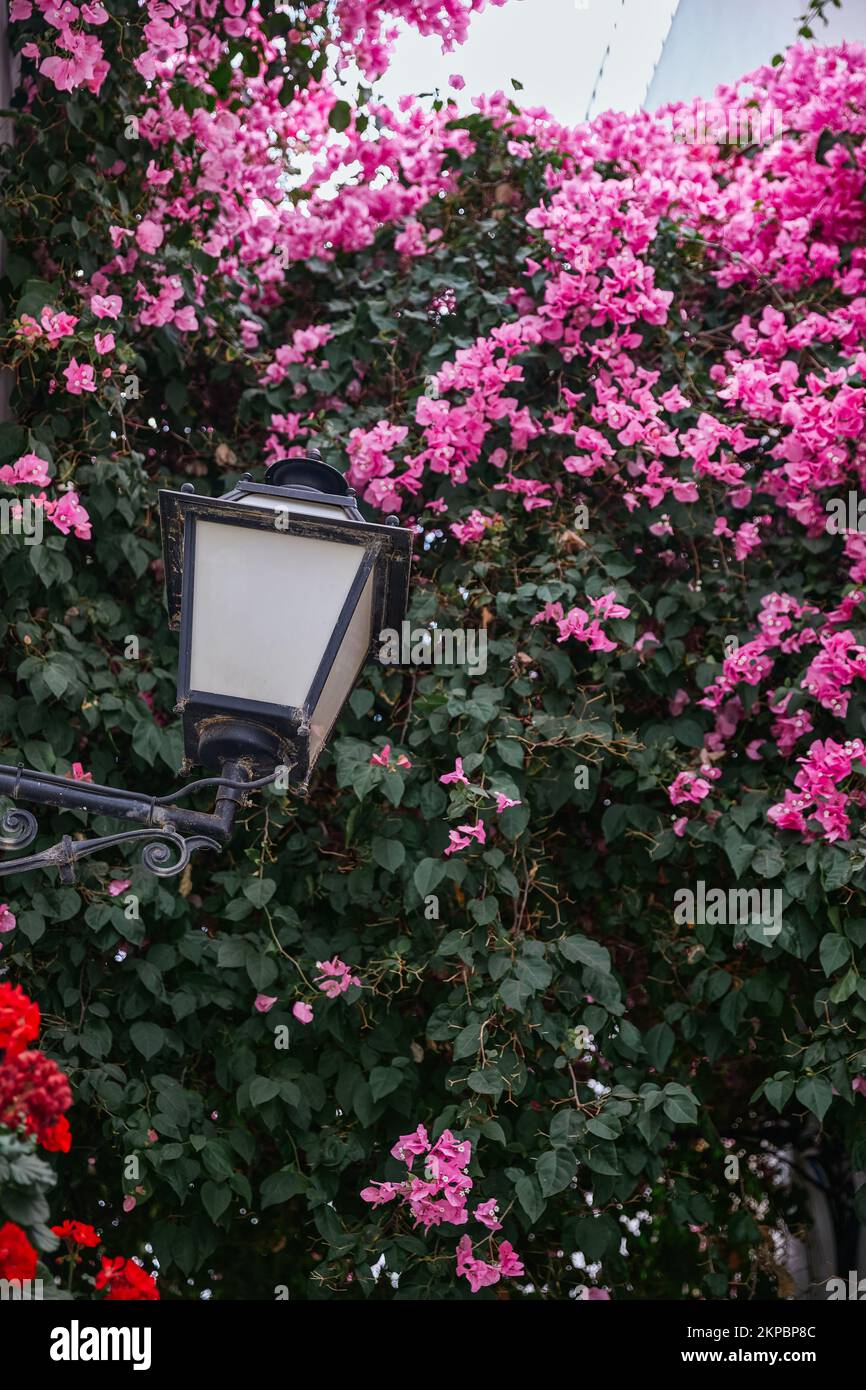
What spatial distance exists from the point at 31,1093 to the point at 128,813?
0.37 metres

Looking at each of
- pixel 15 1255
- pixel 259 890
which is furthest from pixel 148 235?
pixel 15 1255

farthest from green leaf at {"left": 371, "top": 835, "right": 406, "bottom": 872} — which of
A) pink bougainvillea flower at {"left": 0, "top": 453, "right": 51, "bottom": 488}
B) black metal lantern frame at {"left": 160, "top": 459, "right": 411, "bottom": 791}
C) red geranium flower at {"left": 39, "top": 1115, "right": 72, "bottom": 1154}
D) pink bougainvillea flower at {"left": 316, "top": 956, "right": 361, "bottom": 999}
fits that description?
red geranium flower at {"left": 39, "top": 1115, "right": 72, "bottom": 1154}

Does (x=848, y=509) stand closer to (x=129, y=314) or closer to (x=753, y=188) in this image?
(x=753, y=188)

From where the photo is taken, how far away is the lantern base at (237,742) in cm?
164

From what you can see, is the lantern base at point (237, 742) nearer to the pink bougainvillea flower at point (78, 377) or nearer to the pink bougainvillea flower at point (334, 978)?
the pink bougainvillea flower at point (334, 978)

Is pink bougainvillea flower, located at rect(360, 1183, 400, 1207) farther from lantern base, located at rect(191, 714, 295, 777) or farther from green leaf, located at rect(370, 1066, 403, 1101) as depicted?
lantern base, located at rect(191, 714, 295, 777)

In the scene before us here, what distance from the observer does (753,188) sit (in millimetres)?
3662

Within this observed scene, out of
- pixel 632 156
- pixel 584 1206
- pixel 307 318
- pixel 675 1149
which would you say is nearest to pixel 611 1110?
pixel 584 1206

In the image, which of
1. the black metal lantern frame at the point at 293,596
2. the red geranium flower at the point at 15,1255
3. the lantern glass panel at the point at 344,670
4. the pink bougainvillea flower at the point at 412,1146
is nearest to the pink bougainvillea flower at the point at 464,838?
the pink bougainvillea flower at the point at 412,1146

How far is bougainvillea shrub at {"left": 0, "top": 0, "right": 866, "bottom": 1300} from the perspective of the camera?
289 centimetres

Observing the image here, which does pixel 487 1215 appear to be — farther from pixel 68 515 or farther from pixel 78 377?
pixel 78 377

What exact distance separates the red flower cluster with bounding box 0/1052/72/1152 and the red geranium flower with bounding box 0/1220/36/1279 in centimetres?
10

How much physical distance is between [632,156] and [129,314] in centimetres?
153

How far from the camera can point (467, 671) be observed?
3.19 metres
